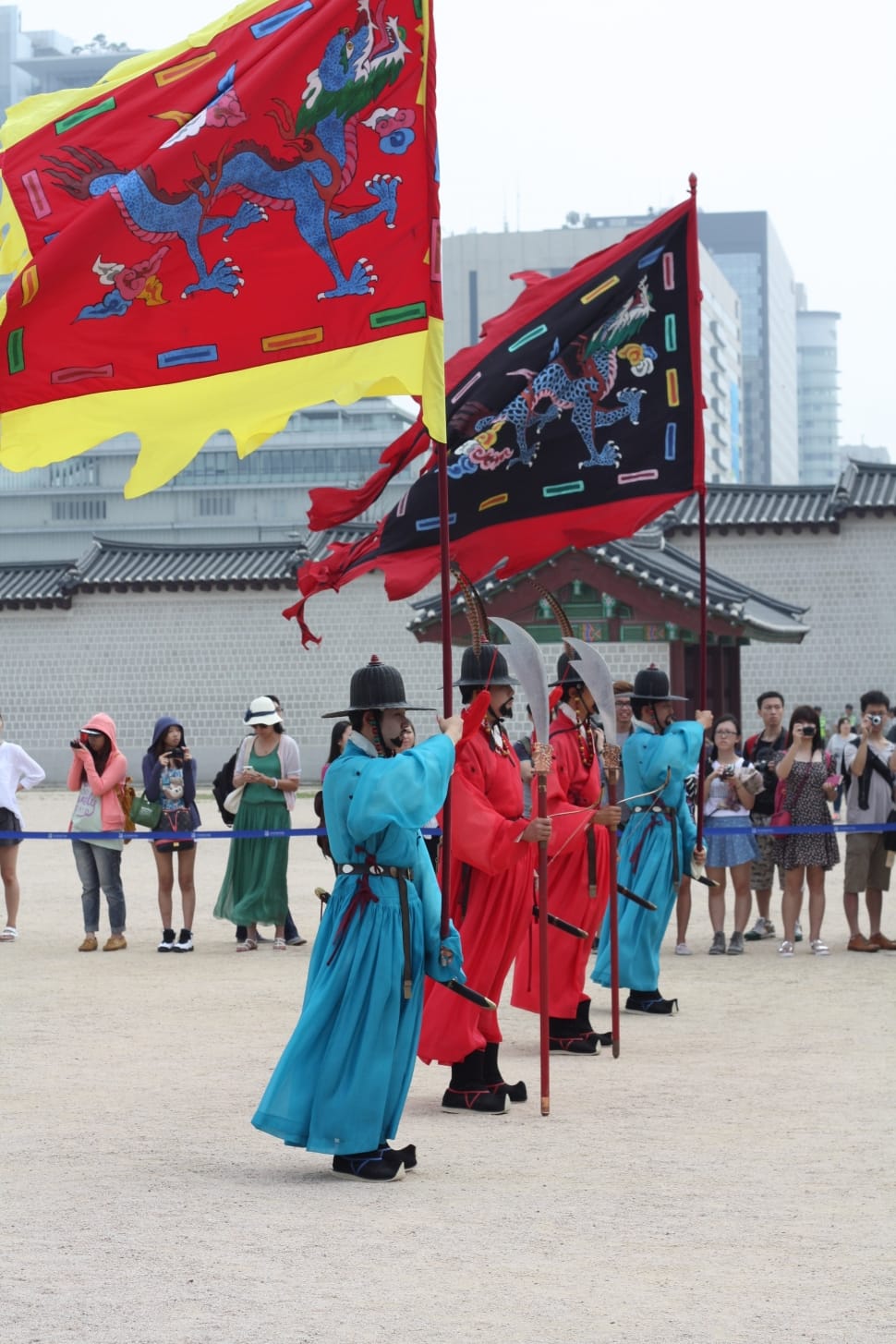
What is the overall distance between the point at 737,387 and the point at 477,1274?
96.7 m

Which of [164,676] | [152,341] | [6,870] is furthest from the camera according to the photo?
[164,676]

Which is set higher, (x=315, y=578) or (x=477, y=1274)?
(x=315, y=578)

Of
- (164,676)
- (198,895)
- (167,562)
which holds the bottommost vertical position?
(198,895)

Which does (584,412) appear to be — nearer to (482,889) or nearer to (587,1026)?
(482,889)

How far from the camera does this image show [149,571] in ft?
109

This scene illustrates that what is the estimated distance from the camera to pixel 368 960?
5.76m

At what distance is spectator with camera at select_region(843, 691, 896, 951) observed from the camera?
1152 centimetres

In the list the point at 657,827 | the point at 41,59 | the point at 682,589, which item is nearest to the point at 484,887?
the point at 657,827

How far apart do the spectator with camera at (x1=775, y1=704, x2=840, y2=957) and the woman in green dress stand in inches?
127

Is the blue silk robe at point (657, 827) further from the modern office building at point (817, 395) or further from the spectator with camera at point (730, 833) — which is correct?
the modern office building at point (817, 395)

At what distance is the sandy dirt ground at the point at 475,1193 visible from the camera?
422 cm

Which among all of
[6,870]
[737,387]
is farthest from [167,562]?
[737,387]

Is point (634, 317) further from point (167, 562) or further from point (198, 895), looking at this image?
point (167, 562)

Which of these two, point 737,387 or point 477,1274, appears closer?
point 477,1274
